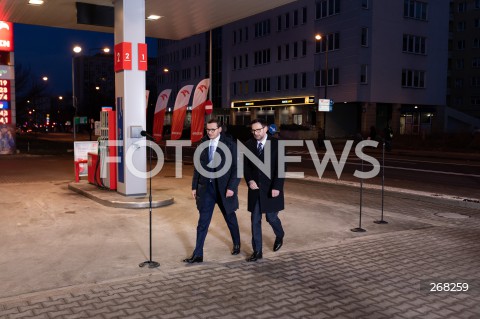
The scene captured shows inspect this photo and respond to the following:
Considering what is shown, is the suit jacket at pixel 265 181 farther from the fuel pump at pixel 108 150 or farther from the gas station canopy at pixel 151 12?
the gas station canopy at pixel 151 12

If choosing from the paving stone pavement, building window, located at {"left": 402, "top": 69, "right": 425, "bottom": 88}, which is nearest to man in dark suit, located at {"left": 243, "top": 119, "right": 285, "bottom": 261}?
the paving stone pavement

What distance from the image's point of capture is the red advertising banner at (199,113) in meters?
21.2

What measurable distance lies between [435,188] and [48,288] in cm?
1212

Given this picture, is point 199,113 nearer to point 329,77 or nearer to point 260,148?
point 260,148

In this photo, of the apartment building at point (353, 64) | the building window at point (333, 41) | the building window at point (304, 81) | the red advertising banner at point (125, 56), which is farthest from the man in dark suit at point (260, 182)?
the building window at point (304, 81)

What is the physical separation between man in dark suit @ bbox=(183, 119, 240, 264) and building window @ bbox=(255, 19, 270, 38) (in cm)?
5501

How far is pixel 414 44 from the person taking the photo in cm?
4941

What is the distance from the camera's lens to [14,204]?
1095 cm

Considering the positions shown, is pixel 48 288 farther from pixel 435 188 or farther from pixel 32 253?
pixel 435 188

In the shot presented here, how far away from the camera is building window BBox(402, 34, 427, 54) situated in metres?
48.8

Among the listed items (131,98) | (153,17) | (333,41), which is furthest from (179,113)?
(333,41)

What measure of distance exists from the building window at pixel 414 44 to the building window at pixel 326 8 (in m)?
7.62

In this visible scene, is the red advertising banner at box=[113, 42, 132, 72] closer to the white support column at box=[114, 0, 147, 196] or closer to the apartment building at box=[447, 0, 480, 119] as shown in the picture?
the white support column at box=[114, 0, 147, 196]

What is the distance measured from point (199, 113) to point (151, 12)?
7.48m
